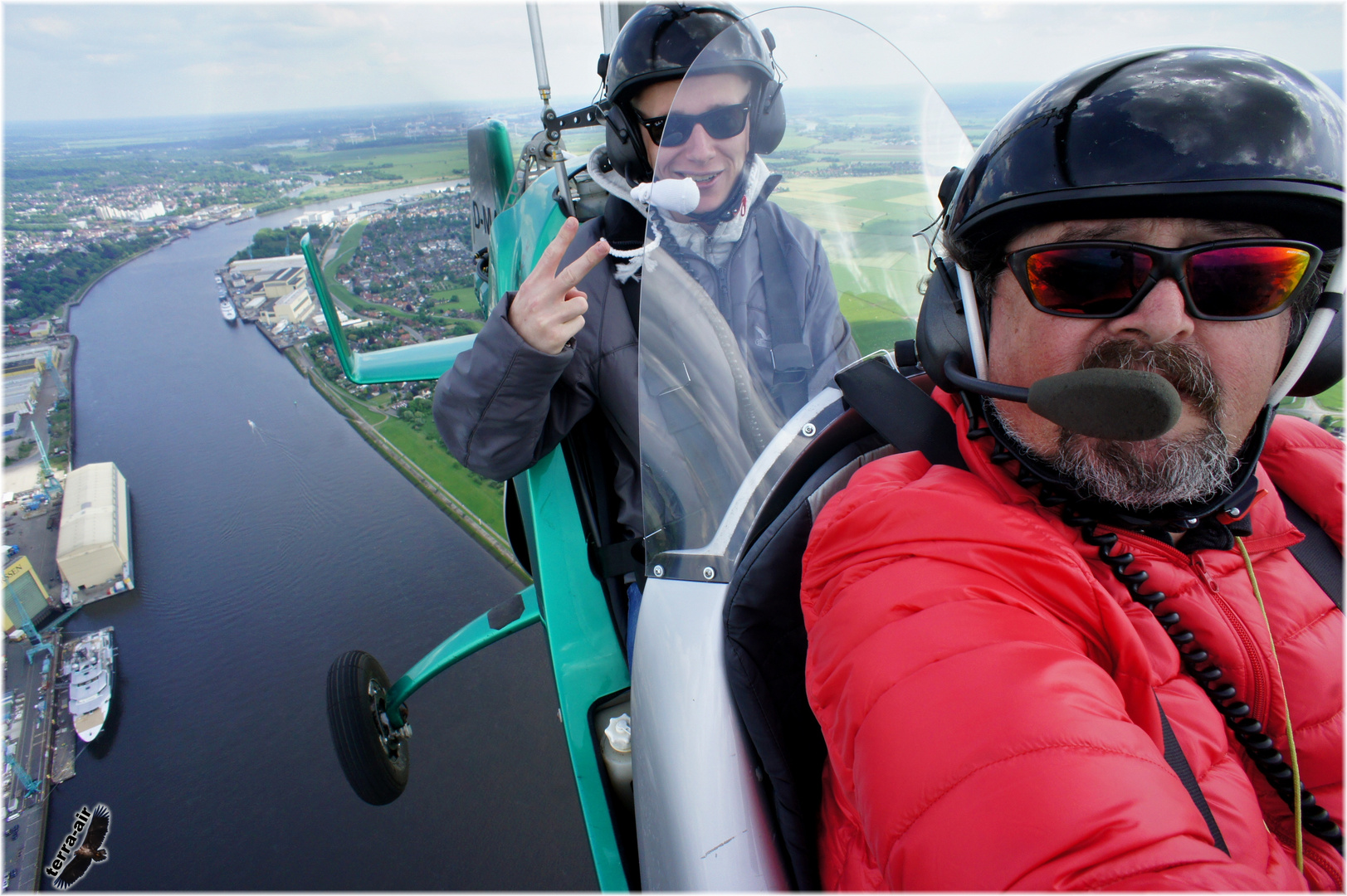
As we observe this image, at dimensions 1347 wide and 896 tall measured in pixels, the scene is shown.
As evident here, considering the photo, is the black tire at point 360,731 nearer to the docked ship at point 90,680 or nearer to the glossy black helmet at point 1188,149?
the glossy black helmet at point 1188,149

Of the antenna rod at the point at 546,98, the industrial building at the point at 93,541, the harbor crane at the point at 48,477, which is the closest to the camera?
the antenna rod at the point at 546,98

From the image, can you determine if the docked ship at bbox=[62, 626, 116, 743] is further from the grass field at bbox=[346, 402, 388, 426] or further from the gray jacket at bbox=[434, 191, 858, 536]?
the gray jacket at bbox=[434, 191, 858, 536]

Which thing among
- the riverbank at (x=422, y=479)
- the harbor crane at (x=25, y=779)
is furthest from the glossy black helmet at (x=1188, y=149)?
the harbor crane at (x=25, y=779)

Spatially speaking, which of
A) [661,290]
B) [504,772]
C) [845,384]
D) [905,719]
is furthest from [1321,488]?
[504,772]

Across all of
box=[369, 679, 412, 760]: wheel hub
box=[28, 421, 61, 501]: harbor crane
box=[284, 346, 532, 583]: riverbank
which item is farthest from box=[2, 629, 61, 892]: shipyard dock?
box=[284, 346, 532, 583]: riverbank

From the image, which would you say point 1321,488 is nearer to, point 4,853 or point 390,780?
point 390,780
